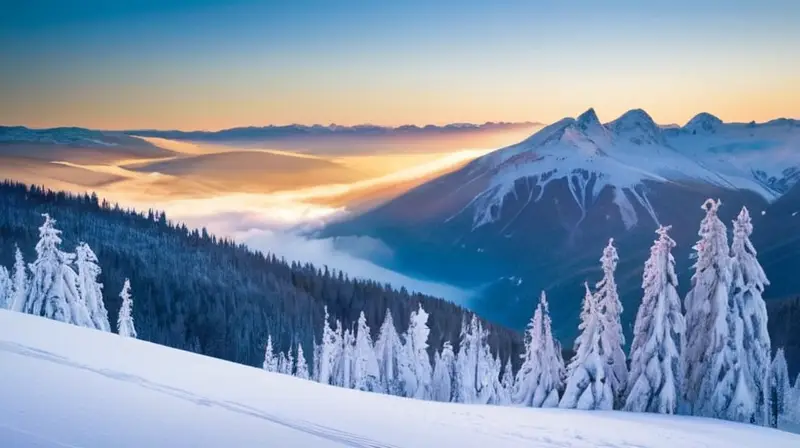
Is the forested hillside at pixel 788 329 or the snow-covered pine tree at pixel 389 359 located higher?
the snow-covered pine tree at pixel 389 359

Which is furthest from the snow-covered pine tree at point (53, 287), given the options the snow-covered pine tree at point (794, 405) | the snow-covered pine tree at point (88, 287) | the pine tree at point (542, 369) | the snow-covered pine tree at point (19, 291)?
the snow-covered pine tree at point (794, 405)

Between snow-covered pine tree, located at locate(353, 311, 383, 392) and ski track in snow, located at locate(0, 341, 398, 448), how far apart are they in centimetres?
2739

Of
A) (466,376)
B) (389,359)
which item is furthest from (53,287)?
(466,376)

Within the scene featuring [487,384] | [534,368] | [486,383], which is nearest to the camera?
[534,368]

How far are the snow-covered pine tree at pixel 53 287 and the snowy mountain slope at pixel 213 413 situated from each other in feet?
43.8

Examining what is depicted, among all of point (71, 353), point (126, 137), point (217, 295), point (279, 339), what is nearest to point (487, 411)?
point (71, 353)

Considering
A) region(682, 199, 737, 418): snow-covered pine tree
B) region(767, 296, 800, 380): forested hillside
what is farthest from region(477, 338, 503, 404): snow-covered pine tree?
region(767, 296, 800, 380): forested hillside

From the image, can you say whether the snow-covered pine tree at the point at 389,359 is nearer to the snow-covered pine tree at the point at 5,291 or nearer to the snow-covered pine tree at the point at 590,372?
the snow-covered pine tree at the point at 5,291

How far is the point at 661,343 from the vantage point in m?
16.2

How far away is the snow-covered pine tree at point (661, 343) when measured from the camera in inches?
631

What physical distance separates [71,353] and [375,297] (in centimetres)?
7278

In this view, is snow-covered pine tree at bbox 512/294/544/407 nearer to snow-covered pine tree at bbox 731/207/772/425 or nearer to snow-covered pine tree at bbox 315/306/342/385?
snow-covered pine tree at bbox 731/207/772/425

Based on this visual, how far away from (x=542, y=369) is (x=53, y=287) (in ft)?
56.3

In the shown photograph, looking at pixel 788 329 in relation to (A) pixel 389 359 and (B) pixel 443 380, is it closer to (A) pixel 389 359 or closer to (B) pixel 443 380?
(B) pixel 443 380
